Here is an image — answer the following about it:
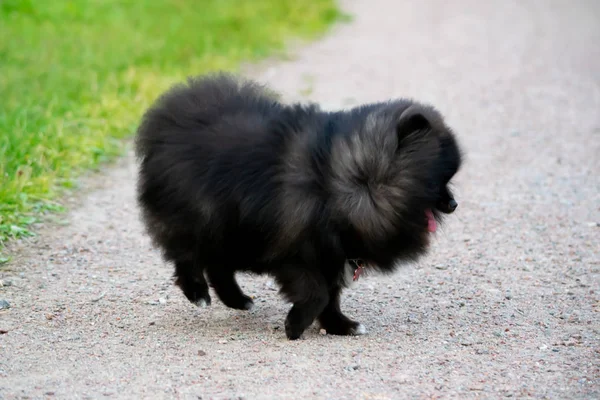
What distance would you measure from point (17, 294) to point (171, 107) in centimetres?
159

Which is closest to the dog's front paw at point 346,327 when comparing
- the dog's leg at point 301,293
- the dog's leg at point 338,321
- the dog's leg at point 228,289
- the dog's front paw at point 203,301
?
the dog's leg at point 338,321

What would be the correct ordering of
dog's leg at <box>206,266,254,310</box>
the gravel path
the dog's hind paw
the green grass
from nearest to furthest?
the gravel path, dog's leg at <box>206,266,254,310</box>, the dog's hind paw, the green grass

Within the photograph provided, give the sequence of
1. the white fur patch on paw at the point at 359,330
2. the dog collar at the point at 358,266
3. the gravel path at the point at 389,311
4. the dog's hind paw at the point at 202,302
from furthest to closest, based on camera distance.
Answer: the dog's hind paw at the point at 202,302 → the white fur patch on paw at the point at 359,330 → the dog collar at the point at 358,266 → the gravel path at the point at 389,311

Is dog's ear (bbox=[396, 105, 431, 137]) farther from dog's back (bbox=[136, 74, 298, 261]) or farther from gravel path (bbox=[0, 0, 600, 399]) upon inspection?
gravel path (bbox=[0, 0, 600, 399])

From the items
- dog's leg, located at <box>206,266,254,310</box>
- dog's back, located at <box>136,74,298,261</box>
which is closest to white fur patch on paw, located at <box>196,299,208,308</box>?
dog's leg, located at <box>206,266,254,310</box>

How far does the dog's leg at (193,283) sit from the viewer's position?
510 centimetres

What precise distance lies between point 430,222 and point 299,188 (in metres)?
0.79

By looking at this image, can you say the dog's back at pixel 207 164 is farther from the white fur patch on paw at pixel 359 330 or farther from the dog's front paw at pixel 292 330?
the white fur patch on paw at pixel 359 330

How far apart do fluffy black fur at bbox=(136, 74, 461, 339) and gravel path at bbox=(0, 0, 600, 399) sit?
42cm

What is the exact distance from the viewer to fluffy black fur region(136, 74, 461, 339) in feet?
14.5

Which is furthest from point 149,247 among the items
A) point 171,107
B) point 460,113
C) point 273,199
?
point 460,113

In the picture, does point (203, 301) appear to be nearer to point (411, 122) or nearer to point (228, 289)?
point (228, 289)

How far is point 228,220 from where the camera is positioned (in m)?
4.61

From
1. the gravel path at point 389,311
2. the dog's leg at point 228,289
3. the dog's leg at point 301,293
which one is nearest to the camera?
the gravel path at point 389,311
